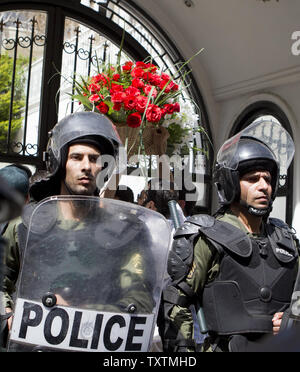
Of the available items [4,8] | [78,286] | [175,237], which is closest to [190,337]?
[175,237]

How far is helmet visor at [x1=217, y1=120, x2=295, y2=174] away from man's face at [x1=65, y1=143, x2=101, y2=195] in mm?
636

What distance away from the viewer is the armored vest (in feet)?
8.22

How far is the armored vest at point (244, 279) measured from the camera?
8.22 ft

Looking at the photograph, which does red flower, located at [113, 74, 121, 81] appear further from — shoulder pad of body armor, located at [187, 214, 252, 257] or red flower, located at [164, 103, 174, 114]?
shoulder pad of body armor, located at [187, 214, 252, 257]

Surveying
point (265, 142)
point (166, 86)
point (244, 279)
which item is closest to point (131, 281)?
point (244, 279)

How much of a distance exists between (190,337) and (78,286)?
73cm

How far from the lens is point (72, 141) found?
2.60 meters

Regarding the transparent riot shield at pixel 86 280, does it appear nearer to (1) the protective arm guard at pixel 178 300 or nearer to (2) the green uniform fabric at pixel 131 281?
(2) the green uniform fabric at pixel 131 281

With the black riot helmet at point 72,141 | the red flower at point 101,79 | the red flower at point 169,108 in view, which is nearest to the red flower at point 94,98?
the red flower at point 101,79

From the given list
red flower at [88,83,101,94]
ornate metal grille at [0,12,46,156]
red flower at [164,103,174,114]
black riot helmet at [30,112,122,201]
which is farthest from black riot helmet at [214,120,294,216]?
ornate metal grille at [0,12,46,156]

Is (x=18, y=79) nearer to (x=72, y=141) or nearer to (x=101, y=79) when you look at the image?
(x=101, y=79)

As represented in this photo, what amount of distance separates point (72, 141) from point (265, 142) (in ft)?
3.04

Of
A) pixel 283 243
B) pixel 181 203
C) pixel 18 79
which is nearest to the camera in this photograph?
pixel 283 243

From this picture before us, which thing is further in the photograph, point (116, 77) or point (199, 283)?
point (116, 77)
